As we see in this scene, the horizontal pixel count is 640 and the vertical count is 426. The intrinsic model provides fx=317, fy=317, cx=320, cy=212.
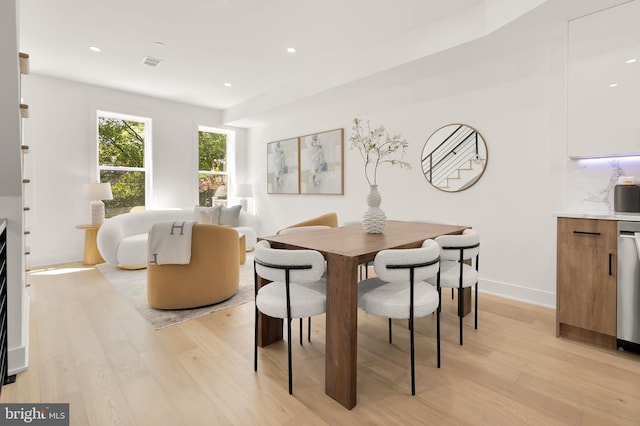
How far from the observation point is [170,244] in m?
2.75

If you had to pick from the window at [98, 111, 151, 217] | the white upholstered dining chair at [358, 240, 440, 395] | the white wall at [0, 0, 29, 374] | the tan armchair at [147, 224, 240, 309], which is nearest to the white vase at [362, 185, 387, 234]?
the white upholstered dining chair at [358, 240, 440, 395]

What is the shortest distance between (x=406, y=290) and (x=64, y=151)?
5414mm

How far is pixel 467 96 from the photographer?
137 inches

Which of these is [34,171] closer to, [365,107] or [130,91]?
[130,91]

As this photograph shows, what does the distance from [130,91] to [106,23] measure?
2.34 meters

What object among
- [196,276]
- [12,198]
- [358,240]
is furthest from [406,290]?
[12,198]

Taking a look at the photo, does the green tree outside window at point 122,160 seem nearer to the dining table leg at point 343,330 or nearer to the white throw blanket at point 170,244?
the white throw blanket at point 170,244

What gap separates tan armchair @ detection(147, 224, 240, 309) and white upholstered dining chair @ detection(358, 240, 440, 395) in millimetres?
1611

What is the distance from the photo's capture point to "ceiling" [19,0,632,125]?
2.89 m

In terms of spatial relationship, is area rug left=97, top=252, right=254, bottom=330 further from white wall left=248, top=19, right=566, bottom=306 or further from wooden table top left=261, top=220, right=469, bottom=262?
white wall left=248, top=19, right=566, bottom=306

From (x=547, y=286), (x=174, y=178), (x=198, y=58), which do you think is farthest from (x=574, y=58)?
(x=174, y=178)

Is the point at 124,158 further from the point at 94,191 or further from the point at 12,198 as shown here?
the point at 12,198

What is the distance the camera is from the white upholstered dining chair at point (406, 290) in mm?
1672

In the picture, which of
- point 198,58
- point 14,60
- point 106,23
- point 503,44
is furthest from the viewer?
point 198,58
